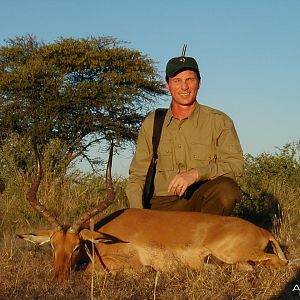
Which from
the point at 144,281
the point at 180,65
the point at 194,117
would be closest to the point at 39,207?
the point at 144,281

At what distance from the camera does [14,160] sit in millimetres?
10414

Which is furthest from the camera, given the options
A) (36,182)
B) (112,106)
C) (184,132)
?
(112,106)

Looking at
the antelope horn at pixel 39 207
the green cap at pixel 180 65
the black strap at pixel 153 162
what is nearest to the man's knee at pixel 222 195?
the black strap at pixel 153 162

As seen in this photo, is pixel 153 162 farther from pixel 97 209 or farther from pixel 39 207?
pixel 39 207

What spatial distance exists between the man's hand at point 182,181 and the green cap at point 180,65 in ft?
3.38

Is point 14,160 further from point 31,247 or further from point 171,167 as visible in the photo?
point 171,167

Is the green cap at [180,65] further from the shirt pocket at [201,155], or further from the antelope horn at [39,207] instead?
the antelope horn at [39,207]

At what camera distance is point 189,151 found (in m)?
6.04

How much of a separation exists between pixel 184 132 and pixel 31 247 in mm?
1967

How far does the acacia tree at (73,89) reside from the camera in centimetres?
1634

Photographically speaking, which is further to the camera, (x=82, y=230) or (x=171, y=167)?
(x=171, y=167)

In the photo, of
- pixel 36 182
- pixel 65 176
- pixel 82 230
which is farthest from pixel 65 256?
pixel 65 176

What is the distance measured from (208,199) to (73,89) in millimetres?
11198

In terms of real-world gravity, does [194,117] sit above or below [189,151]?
above
